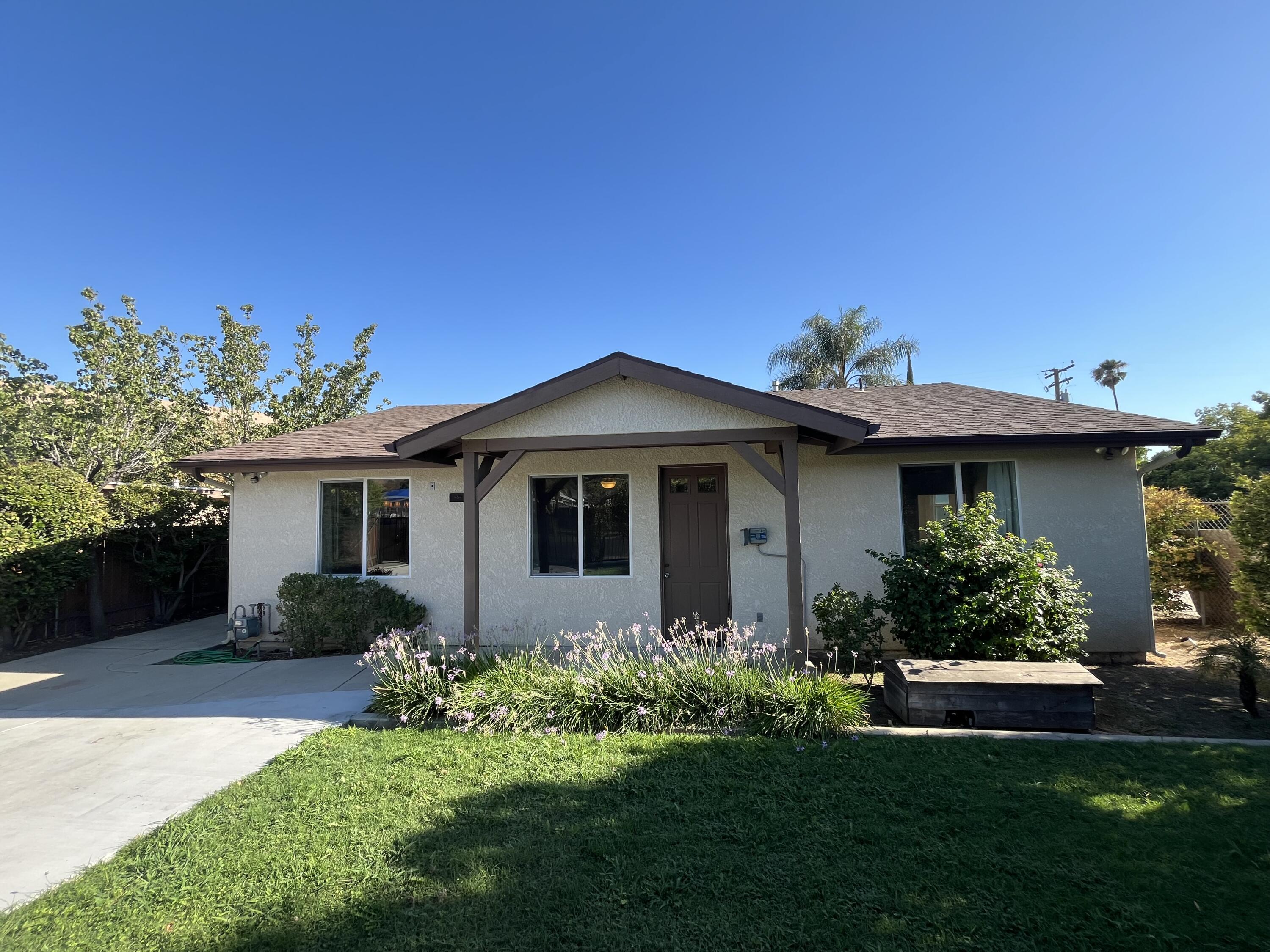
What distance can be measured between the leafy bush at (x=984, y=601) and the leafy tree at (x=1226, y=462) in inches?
954

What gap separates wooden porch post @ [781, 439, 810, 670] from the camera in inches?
220

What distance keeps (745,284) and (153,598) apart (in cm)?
1553

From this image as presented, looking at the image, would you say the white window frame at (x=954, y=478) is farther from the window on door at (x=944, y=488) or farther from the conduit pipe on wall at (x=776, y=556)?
the conduit pipe on wall at (x=776, y=556)

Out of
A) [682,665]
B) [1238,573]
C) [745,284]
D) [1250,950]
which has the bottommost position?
[1250,950]

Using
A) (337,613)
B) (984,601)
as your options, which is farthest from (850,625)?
(337,613)

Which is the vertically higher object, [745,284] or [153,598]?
[745,284]

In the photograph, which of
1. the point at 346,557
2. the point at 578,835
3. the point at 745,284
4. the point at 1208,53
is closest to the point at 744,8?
the point at 1208,53

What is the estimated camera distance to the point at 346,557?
8484mm

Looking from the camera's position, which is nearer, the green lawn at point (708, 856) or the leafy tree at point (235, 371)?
the green lawn at point (708, 856)

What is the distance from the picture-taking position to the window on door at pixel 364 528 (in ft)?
27.5

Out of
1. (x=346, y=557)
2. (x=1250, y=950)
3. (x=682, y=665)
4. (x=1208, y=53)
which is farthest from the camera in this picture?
(x=346, y=557)

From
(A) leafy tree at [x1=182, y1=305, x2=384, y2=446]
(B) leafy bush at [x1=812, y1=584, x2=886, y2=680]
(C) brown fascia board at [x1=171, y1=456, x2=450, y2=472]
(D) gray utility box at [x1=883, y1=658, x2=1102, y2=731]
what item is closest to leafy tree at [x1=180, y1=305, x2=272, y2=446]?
(A) leafy tree at [x1=182, y1=305, x2=384, y2=446]

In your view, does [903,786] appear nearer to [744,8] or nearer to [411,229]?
[744,8]

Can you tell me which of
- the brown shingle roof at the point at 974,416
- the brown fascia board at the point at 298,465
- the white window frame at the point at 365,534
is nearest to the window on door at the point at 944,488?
the brown shingle roof at the point at 974,416
